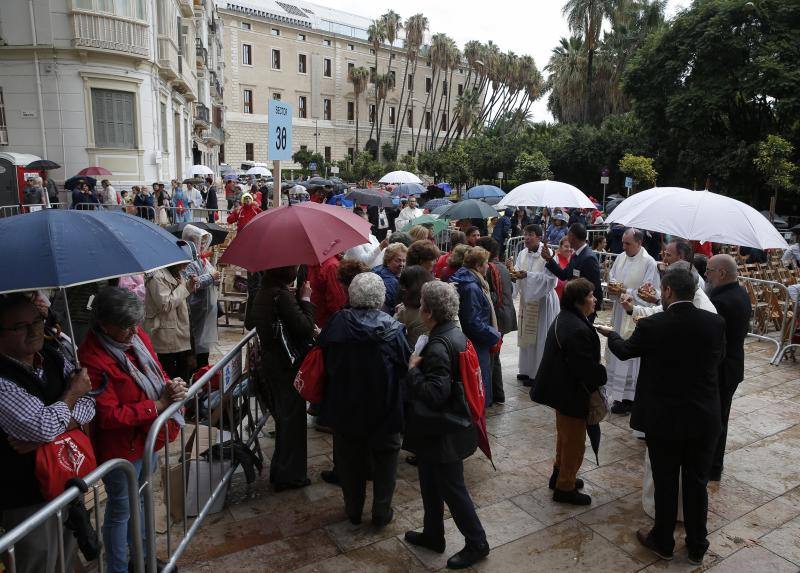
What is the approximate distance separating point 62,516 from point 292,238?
2.29 m

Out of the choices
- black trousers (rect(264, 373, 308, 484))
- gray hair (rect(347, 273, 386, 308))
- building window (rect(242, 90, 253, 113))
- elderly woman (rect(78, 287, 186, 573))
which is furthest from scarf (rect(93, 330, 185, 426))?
building window (rect(242, 90, 253, 113))

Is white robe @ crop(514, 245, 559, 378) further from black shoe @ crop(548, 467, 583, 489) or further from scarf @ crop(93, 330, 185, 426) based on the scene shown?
scarf @ crop(93, 330, 185, 426)

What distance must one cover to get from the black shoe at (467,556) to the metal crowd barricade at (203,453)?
5.06ft

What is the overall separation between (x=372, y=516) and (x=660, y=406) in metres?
1.97

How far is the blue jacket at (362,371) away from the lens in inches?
149

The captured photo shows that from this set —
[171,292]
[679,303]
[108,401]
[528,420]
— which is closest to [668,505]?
[679,303]

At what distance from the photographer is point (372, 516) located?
13.4 feet

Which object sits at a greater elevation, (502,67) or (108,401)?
(502,67)

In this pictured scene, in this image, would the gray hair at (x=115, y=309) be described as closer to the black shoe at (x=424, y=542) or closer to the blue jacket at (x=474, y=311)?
the black shoe at (x=424, y=542)

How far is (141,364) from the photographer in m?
3.21

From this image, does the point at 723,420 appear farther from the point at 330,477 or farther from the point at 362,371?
→ the point at 330,477

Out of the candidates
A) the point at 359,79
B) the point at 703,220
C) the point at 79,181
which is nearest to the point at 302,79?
the point at 359,79

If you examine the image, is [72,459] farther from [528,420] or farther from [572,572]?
[528,420]

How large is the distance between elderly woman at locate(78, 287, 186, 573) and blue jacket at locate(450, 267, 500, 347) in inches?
108
